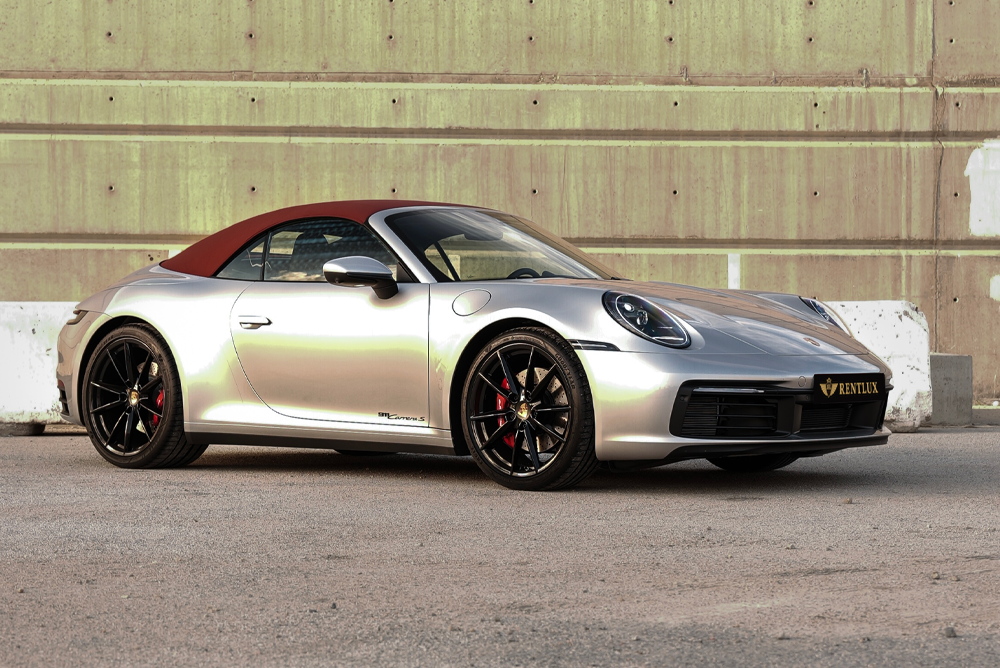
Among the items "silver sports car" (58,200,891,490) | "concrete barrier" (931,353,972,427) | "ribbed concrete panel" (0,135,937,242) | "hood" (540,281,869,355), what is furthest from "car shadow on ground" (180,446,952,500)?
"ribbed concrete panel" (0,135,937,242)

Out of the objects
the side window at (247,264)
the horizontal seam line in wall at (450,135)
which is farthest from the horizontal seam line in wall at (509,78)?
the side window at (247,264)

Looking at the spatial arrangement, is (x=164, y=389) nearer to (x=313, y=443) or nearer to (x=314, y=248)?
(x=313, y=443)

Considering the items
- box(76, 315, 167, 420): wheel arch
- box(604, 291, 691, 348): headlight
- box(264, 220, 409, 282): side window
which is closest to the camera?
box(604, 291, 691, 348): headlight

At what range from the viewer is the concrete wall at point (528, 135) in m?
12.3

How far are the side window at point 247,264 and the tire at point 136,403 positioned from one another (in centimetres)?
48

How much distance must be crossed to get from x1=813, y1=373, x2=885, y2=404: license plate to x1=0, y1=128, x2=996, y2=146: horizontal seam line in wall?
7105 mm

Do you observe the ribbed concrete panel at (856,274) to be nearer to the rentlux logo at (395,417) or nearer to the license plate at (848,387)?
the license plate at (848,387)

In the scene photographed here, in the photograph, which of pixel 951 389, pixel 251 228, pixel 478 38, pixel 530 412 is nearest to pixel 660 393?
pixel 530 412

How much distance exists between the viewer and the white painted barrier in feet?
29.0

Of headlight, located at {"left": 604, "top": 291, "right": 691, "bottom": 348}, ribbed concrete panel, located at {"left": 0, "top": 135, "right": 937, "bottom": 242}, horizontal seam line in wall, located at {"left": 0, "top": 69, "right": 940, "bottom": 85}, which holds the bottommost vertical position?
headlight, located at {"left": 604, "top": 291, "right": 691, "bottom": 348}

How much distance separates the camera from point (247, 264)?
639 centimetres

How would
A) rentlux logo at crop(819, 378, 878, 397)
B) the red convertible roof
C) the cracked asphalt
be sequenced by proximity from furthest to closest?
the red convertible roof
rentlux logo at crop(819, 378, 878, 397)
the cracked asphalt

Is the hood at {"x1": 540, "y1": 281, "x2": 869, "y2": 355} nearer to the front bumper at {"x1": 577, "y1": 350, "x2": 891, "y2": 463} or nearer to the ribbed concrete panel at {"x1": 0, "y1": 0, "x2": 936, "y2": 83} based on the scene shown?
the front bumper at {"x1": 577, "y1": 350, "x2": 891, "y2": 463}

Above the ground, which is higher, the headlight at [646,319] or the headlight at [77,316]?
the headlight at [646,319]
